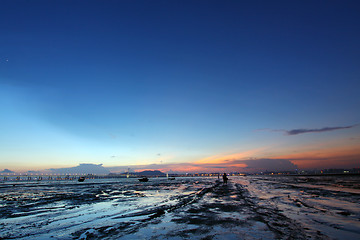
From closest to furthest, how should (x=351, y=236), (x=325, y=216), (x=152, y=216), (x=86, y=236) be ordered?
(x=351, y=236) → (x=86, y=236) → (x=325, y=216) → (x=152, y=216)

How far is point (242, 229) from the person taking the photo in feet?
29.2

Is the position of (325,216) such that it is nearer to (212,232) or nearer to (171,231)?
(212,232)

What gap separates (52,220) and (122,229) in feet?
17.5

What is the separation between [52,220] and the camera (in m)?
Answer: 11.3

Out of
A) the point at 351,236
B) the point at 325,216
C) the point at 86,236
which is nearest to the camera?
the point at 351,236

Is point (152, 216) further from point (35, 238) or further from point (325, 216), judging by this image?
point (325, 216)

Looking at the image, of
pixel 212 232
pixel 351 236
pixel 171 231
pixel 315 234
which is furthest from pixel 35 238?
pixel 351 236

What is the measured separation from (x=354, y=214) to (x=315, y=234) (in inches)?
261

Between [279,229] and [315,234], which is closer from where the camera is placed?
[315,234]

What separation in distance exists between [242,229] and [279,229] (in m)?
1.62

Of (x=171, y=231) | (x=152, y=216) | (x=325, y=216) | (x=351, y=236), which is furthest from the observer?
(x=152, y=216)

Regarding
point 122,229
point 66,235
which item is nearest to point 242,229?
point 122,229

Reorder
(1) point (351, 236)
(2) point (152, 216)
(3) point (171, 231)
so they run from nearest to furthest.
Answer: (1) point (351, 236)
(3) point (171, 231)
(2) point (152, 216)

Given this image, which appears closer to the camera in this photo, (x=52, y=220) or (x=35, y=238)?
(x=35, y=238)
